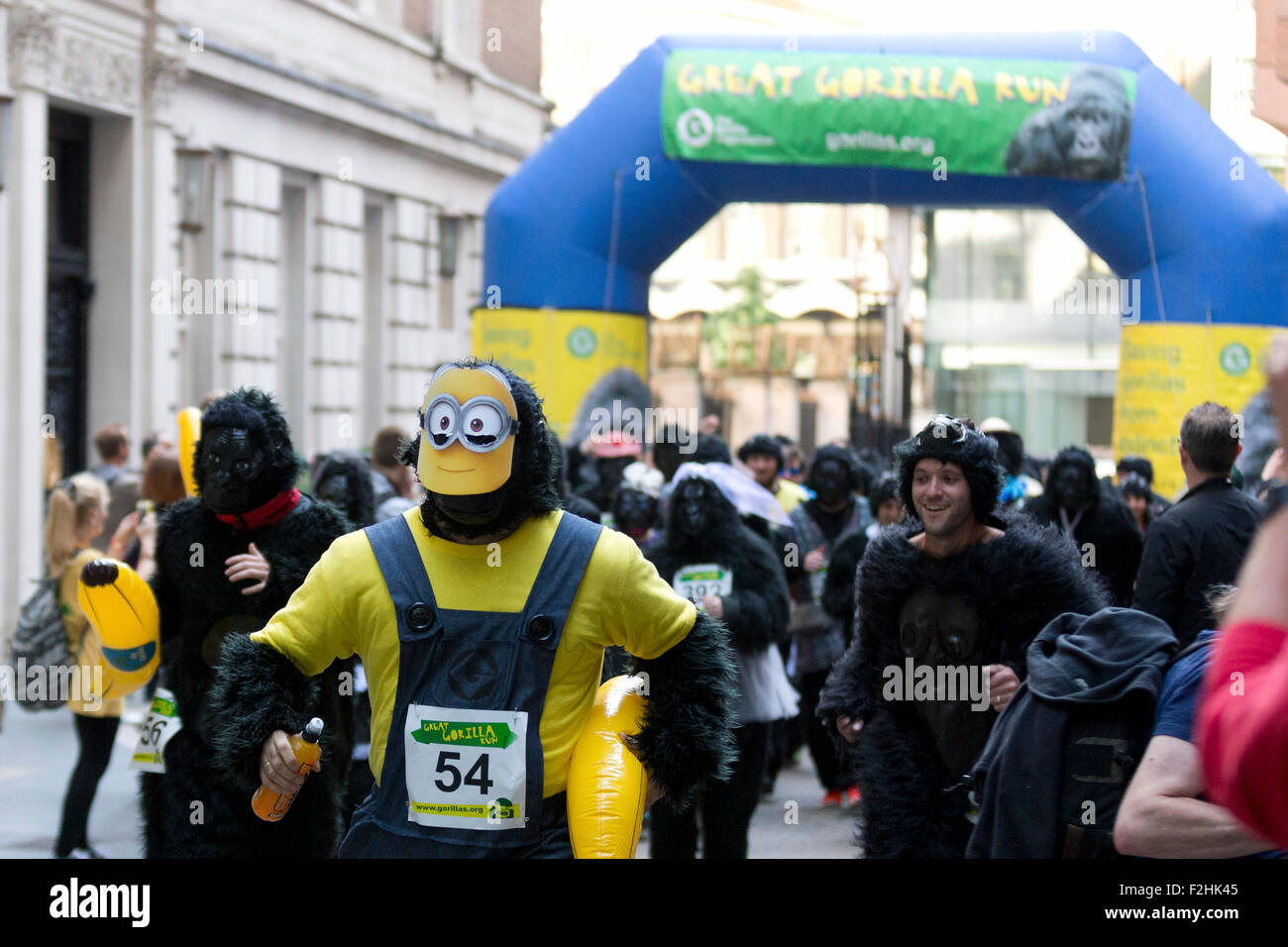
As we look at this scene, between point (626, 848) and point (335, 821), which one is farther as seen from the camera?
point (335, 821)

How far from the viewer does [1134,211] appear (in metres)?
12.1

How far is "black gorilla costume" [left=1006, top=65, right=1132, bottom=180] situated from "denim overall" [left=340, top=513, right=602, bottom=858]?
9778mm

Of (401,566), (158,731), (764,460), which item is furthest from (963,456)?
(764,460)

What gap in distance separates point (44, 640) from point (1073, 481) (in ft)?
15.0

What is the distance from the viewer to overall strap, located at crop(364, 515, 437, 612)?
10.3ft

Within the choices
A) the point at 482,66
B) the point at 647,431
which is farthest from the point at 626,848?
the point at 482,66

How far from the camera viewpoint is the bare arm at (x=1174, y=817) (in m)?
2.65

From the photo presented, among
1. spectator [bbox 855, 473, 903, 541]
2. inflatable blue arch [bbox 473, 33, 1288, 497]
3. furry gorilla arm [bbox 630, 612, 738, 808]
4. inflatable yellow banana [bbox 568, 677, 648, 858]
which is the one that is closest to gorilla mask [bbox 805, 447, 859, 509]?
spectator [bbox 855, 473, 903, 541]

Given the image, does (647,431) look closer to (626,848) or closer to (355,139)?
(355,139)

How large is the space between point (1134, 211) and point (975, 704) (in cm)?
844

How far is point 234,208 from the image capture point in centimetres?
1559

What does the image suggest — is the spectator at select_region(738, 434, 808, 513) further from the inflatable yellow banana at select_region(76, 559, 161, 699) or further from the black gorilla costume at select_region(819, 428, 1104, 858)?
the inflatable yellow banana at select_region(76, 559, 161, 699)
